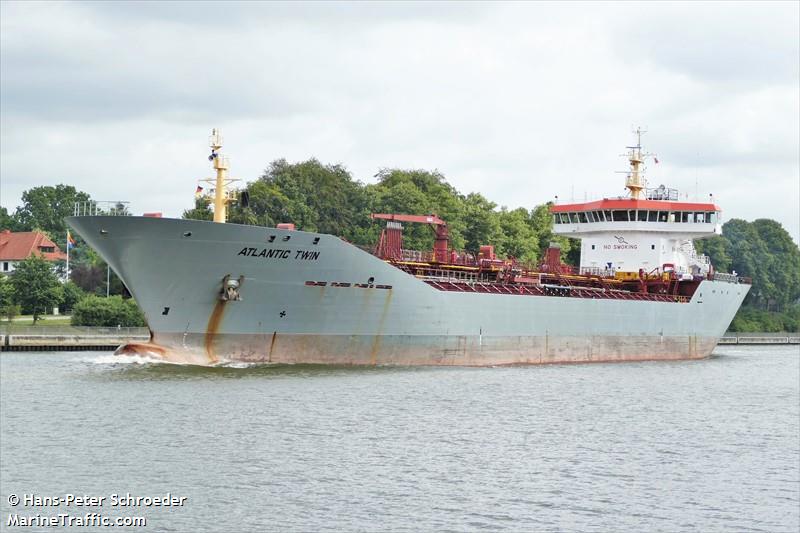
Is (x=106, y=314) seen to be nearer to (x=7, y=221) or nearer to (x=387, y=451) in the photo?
(x=387, y=451)

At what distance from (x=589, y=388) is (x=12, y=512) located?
22130mm

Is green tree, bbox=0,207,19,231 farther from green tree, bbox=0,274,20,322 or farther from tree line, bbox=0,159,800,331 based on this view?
green tree, bbox=0,274,20,322

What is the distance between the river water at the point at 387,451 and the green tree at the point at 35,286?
83.8ft

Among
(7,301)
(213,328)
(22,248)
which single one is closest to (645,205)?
(213,328)

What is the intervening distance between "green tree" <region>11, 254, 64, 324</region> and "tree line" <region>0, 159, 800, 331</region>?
223 inches

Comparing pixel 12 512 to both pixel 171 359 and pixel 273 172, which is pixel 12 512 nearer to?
pixel 171 359

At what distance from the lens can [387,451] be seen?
23.6m

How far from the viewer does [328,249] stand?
1406 inches

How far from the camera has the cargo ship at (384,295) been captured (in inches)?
1344

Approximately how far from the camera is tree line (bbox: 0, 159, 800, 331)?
71.6 m

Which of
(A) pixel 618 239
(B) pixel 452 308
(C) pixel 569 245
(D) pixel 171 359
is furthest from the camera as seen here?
(C) pixel 569 245

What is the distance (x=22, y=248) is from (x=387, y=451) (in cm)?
6834

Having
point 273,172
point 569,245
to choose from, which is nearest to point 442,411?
point 273,172

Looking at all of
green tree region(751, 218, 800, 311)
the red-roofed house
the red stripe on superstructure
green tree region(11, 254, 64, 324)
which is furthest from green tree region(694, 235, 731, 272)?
green tree region(11, 254, 64, 324)
